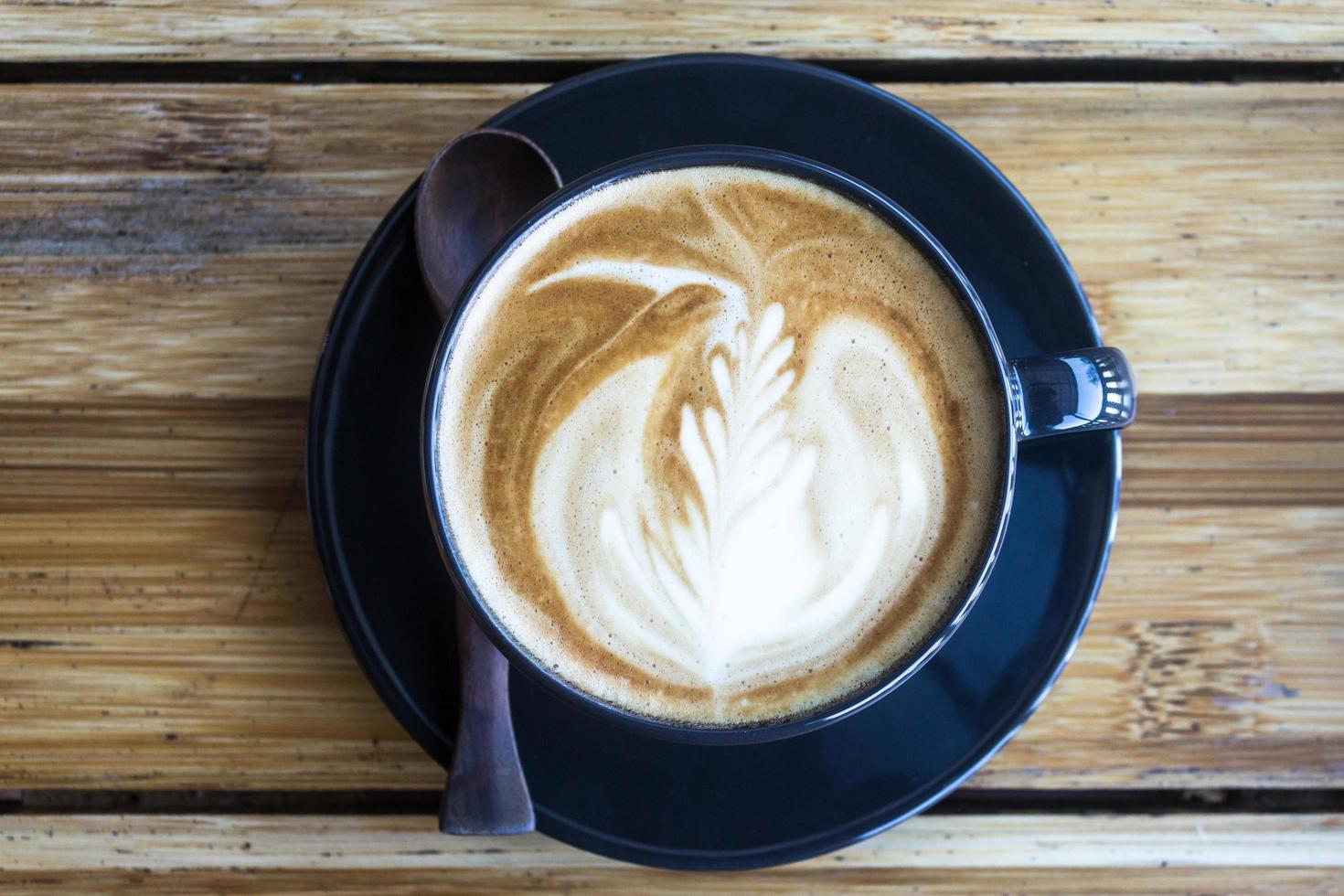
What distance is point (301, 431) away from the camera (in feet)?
3.51

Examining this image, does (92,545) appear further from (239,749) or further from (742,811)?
(742,811)

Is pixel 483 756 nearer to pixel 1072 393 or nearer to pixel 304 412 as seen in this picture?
pixel 304 412

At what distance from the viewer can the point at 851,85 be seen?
955 mm

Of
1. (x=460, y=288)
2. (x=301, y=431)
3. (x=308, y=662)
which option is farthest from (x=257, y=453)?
(x=460, y=288)

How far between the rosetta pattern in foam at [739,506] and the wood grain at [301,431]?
377 millimetres

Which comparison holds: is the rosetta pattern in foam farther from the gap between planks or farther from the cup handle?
the gap between planks

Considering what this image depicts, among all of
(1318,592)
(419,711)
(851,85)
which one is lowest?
(419,711)

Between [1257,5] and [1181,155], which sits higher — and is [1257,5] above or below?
above

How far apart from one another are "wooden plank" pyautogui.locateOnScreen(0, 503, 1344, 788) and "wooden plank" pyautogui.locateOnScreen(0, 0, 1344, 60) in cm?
51

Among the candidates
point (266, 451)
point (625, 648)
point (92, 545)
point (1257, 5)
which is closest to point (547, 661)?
point (625, 648)

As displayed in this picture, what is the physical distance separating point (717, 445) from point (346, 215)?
518 mm

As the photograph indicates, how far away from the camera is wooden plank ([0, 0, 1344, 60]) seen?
3.54 feet

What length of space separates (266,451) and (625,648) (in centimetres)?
48

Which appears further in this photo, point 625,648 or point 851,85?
point 851,85
